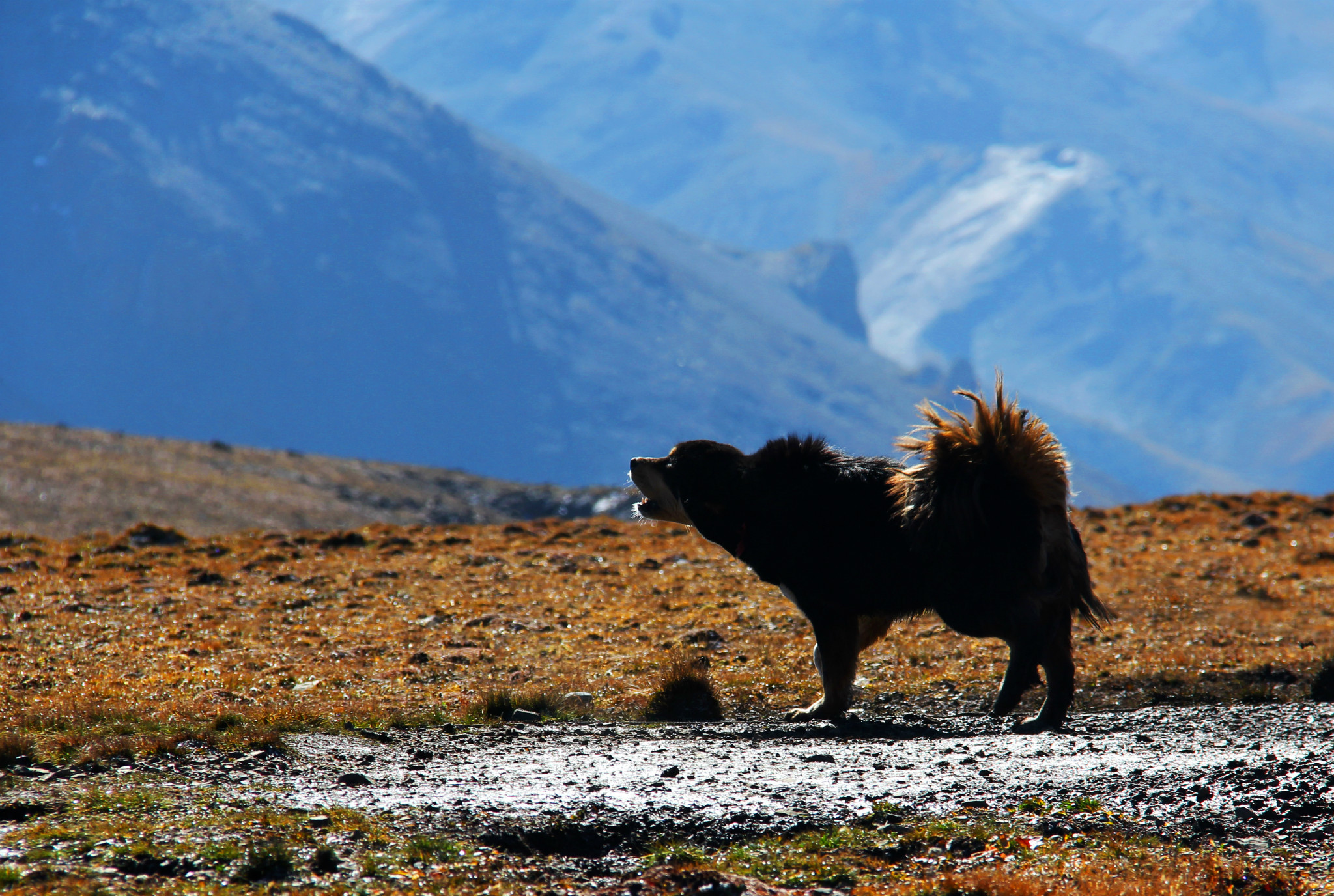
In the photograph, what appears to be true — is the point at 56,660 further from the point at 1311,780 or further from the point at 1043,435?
the point at 1311,780

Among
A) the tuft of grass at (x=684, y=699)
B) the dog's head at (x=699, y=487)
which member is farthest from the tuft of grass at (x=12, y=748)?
the dog's head at (x=699, y=487)

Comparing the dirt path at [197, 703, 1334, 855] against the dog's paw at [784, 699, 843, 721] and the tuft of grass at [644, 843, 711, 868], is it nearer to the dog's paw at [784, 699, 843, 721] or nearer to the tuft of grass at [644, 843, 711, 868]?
the tuft of grass at [644, 843, 711, 868]

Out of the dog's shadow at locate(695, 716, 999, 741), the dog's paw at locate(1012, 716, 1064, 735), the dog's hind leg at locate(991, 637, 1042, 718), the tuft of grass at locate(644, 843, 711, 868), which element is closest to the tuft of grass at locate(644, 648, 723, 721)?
the dog's shadow at locate(695, 716, 999, 741)

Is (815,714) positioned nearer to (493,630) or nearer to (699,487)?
(699,487)

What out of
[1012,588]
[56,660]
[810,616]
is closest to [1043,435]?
[1012,588]

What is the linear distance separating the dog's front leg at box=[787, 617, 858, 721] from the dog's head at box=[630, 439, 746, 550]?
126 cm

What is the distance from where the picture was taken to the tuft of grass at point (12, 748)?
24.7 feet

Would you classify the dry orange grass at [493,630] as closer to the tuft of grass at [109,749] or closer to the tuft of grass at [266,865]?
the tuft of grass at [109,749]

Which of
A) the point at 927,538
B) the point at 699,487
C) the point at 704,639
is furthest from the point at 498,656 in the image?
the point at 927,538

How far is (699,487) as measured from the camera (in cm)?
1088

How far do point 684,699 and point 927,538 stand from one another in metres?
2.72

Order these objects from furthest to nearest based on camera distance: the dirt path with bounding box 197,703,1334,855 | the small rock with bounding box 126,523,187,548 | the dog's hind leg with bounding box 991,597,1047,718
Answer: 1. the small rock with bounding box 126,523,187,548
2. the dog's hind leg with bounding box 991,597,1047,718
3. the dirt path with bounding box 197,703,1334,855

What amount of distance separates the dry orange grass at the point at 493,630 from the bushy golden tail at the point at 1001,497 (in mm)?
2089

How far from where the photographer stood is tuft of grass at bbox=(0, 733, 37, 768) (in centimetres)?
752
